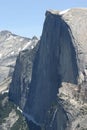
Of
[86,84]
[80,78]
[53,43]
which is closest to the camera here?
[86,84]

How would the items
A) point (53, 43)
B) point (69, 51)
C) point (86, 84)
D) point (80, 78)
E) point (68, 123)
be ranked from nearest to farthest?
point (68, 123)
point (86, 84)
point (80, 78)
point (69, 51)
point (53, 43)

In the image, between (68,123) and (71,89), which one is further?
(71,89)

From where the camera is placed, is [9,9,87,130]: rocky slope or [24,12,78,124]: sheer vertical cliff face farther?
[24,12,78,124]: sheer vertical cliff face

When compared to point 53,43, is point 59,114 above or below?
below

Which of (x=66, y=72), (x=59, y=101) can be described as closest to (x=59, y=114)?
(x=59, y=101)

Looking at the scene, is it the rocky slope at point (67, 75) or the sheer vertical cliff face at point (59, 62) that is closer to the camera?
the rocky slope at point (67, 75)

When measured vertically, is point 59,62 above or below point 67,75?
above

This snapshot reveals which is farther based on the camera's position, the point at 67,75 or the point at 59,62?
the point at 59,62

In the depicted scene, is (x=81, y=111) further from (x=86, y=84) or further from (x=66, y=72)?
(x=66, y=72)

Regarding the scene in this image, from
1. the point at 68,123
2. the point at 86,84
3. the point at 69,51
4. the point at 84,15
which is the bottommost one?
the point at 68,123
